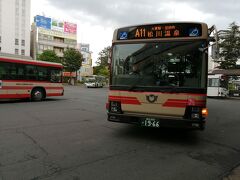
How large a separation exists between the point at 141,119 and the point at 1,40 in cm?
7294

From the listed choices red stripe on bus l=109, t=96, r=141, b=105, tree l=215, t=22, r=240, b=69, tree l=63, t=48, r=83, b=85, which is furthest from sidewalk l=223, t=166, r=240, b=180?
tree l=63, t=48, r=83, b=85

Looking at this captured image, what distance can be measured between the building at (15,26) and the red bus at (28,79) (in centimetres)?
5857

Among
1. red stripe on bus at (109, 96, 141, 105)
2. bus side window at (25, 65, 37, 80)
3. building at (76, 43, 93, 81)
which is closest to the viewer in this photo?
red stripe on bus at (109, 96, 141, 105)

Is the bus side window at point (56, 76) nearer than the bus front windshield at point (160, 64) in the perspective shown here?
No

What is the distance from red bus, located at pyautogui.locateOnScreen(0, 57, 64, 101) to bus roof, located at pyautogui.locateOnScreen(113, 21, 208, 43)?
944cm

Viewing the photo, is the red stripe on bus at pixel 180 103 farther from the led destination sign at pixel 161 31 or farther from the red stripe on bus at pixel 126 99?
the led destination sign at pixel 161 31

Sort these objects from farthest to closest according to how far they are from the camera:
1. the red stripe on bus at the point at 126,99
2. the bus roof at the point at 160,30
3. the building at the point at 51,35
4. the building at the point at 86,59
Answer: the building at the point at 86,59 < the building at the point at 51,35 < the red stripe on bus at the point at 126,99 < the bus roof at the point at 160,30

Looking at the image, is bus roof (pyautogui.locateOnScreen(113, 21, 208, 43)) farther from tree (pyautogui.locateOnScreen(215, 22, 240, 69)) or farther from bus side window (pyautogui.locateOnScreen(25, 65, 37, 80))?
tree (pyautogui.locateOnScreen(215, 22, 240, 69))

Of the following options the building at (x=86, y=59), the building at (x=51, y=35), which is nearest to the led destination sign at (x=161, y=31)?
the building at (x=51, y=35)

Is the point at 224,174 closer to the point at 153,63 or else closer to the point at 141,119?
the point at 141,119

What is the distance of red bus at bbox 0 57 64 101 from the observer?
530 inches

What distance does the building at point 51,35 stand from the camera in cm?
6831

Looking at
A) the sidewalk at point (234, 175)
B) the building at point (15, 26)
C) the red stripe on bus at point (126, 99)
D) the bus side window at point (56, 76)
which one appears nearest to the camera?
the sidewalk at point (234, 175)

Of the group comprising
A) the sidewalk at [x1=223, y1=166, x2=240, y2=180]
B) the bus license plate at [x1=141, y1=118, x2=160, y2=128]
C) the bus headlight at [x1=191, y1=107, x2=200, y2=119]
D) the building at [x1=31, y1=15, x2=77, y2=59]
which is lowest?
the sidewalk at [x1=223, y1=166, x2=240, y2=180]
